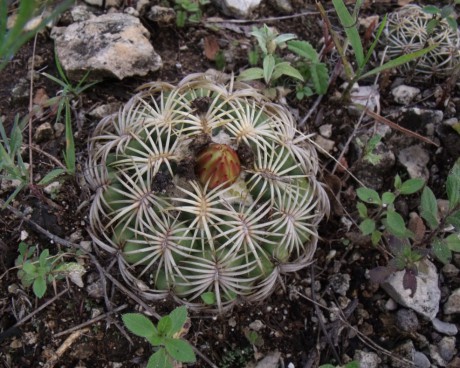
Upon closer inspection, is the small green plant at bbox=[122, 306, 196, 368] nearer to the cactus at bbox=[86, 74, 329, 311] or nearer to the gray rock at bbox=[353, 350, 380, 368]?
the cactus at bbox=[86, 74, 329, 311]

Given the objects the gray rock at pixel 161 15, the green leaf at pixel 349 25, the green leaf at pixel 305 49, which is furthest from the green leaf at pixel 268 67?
the gray rock at pixel 161 15

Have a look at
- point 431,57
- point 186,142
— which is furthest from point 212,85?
point 431,57

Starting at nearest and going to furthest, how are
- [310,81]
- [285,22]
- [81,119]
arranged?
[81,119] < [310,81] < [285,22]

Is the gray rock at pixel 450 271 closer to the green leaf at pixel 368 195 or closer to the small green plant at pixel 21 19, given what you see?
the green leaf at pixel 368 195

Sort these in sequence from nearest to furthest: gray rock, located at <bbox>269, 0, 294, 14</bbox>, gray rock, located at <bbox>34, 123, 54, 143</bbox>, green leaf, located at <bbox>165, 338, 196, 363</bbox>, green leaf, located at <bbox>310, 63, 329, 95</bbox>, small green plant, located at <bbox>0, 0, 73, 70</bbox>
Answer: small green plant, located at <bbox>0, 0, 73, 70</bbox>, green leaf, located at <bbox>165, 338, 196, 363</bbox>, gray rock, located at <bbox>34, 123, 54, 143</bbox>, green leaf, located at <bbox>310, 63, 329, 95</bbox>, gray rock, located at <bbox>269, 0, 294, 14</bbox>

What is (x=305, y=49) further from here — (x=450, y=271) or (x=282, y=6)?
(x=450, y=271)

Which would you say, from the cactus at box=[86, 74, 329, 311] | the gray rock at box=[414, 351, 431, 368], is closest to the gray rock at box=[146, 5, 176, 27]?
the cactus at box=[86, 74, 329, 311]

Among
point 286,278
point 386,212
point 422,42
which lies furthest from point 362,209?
point 422,42

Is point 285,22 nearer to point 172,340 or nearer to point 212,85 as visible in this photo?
point 212,85
